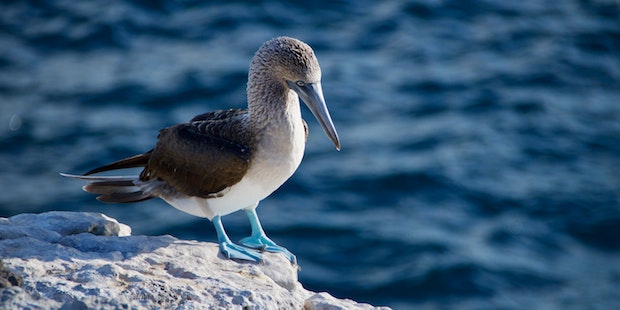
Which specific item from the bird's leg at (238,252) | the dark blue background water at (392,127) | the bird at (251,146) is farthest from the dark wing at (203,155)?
the dark blue background water at (392,127)

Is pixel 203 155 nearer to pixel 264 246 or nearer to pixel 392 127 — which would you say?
pixel 264 246

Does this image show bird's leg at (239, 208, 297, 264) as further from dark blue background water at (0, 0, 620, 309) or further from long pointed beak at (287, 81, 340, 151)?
dark blue background water at (0, 0, 620, 309)

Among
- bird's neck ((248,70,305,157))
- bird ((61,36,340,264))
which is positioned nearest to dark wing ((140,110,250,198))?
bird ((61,36,340,264))

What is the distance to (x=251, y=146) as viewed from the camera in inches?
256

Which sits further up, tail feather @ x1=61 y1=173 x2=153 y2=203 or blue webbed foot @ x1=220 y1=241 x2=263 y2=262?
blue webbed foot @ x1=220 y1=241 x2=263 y2=262

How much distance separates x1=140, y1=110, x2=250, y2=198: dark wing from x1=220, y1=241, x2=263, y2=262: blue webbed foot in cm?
47

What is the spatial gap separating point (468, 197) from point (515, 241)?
0.93 meters

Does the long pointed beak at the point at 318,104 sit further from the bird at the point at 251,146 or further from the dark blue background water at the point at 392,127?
the dark blue background water at the point at 392,127

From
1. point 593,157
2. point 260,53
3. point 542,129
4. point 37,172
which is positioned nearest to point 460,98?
point 542,129

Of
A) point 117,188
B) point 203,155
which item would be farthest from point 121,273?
point 117,188

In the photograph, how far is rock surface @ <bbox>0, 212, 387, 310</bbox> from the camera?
16.1 feet

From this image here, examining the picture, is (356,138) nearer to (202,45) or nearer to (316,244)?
(316,244)

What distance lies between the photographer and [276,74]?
6496mm

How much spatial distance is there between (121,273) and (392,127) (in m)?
8.30
